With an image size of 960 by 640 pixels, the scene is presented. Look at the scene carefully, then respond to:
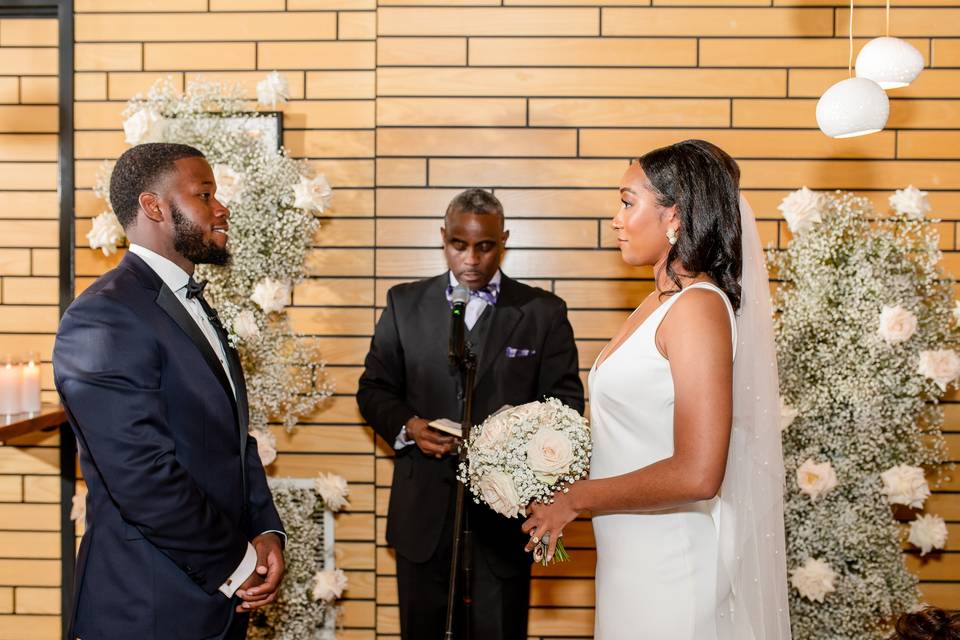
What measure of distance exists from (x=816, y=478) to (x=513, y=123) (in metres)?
2.15

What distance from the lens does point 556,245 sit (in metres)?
3.88

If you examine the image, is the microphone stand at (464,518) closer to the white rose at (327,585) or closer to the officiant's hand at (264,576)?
the officiant's hand at (264,576)

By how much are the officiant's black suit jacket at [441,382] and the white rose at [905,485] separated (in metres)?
1.45

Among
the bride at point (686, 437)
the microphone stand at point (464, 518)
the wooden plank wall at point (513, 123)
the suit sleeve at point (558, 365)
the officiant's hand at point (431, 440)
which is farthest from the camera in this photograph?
the wooden plank wall at point (513, 123)

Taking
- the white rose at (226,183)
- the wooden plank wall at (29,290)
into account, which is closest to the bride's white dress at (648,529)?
the white rose at (226,183)

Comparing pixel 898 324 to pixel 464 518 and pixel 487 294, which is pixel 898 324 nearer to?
pixel 487 294

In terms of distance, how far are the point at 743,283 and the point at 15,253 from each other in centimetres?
369

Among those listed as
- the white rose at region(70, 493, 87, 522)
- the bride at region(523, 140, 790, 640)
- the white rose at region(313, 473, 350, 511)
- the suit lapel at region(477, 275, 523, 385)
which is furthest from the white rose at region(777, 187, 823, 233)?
the white rose at region(70, 493, 87, 522)

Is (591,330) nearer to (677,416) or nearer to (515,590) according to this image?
(515,590)

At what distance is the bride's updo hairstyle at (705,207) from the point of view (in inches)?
79.2

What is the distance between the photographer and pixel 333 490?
3.71 metres

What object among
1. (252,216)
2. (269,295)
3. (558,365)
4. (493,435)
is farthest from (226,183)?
(493,435)

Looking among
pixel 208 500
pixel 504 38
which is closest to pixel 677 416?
pixel 208 500

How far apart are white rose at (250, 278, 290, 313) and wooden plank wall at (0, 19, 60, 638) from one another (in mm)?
1354
